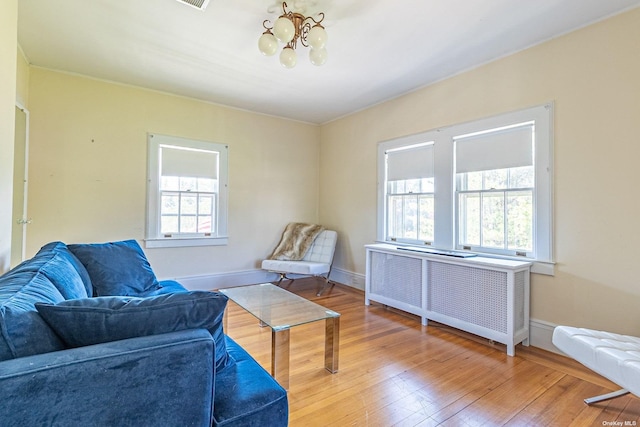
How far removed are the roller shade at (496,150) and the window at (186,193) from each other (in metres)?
3.05

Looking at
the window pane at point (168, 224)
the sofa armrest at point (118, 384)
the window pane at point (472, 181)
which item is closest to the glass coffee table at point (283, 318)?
the sofa armrest at point (118, 384)

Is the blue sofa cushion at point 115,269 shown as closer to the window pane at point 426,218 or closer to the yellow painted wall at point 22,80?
the yellow painted wall at point 22,80

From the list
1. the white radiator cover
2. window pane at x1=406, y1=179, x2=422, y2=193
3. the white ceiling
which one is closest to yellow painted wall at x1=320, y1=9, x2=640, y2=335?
the white ceiling

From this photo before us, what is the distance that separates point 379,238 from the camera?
4012 millimetres

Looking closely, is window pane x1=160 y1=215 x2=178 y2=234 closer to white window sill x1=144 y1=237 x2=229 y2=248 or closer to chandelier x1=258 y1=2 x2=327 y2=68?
white window sill x1=144 y1=237 x2=229 y2=248

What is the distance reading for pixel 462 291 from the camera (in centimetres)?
271

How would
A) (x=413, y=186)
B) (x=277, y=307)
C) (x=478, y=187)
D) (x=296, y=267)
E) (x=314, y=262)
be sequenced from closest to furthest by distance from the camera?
(x=277, y=307) < (x=478, y=187) < (x=413, y=186) < (x=296, y=267) < (x=314, y=262)

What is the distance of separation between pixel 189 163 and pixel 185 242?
1.05 meters

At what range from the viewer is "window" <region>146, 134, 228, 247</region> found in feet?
A: 12.2

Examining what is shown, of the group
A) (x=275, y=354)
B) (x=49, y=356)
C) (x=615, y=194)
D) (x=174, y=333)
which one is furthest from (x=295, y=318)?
(x=615, y=194)

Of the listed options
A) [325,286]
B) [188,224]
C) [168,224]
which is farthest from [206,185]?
[325,286]

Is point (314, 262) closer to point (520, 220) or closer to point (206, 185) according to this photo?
point (206, 185)

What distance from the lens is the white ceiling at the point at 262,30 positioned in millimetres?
2141

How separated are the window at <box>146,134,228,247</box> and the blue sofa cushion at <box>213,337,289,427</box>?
10.0 feet
